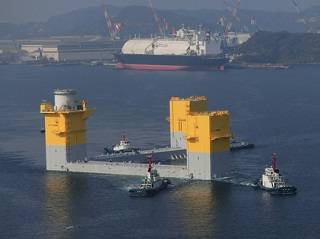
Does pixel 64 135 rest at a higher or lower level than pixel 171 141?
higher

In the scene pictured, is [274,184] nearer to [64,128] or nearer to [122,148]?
[64,128]

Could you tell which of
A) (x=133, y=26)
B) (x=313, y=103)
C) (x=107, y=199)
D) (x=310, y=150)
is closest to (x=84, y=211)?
(x=107, y=199)

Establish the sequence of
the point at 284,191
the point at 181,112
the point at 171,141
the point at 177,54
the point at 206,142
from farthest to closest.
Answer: the point at 177,54
the point at 171,141
the point at 181,112
the point at 206,142
the point at 284,191

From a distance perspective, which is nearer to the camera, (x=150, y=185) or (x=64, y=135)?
(x=150, y=185)

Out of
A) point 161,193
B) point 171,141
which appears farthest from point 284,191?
point 171,141

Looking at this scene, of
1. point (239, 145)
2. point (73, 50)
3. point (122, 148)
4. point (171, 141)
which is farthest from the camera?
point (73, 50)

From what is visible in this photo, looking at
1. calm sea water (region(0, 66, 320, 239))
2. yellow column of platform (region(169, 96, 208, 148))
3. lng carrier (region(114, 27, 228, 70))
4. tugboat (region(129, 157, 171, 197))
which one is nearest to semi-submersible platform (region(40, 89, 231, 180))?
yellow column of platform (region(169, 96, 208, 148))
